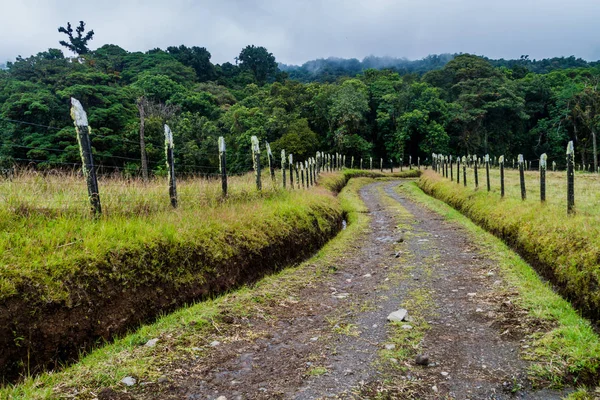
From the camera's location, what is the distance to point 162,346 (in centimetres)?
472

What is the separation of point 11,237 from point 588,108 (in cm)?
6233

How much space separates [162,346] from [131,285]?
1.02m

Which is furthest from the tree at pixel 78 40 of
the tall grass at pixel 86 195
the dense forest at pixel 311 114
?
the tall grass at pixel 86 195

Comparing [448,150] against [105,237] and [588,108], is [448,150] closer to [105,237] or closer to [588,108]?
[588,108]

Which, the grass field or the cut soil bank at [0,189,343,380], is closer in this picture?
the cut soil bank at [0,189,343,380]

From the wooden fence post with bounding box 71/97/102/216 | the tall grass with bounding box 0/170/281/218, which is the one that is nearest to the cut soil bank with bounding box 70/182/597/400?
the tall grass with bounding box 0/170/281/218

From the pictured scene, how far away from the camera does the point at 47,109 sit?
40031 mm

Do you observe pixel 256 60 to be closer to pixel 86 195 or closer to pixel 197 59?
pixel 197 59

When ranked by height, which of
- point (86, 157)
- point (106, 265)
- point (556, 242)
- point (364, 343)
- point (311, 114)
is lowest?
point (364, 343)

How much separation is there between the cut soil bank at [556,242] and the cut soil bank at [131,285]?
544cm

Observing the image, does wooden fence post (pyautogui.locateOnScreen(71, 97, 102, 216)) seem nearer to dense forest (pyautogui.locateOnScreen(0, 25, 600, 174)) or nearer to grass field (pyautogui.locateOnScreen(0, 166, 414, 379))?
grass field (pyautogui.locateOnScreen(0, 166, 414, 379))

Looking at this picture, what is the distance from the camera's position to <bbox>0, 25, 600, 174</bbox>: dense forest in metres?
41.9

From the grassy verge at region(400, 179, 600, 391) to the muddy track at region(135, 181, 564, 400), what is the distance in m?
0.20

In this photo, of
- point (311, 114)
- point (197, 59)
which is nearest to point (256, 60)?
point (197, 59)
